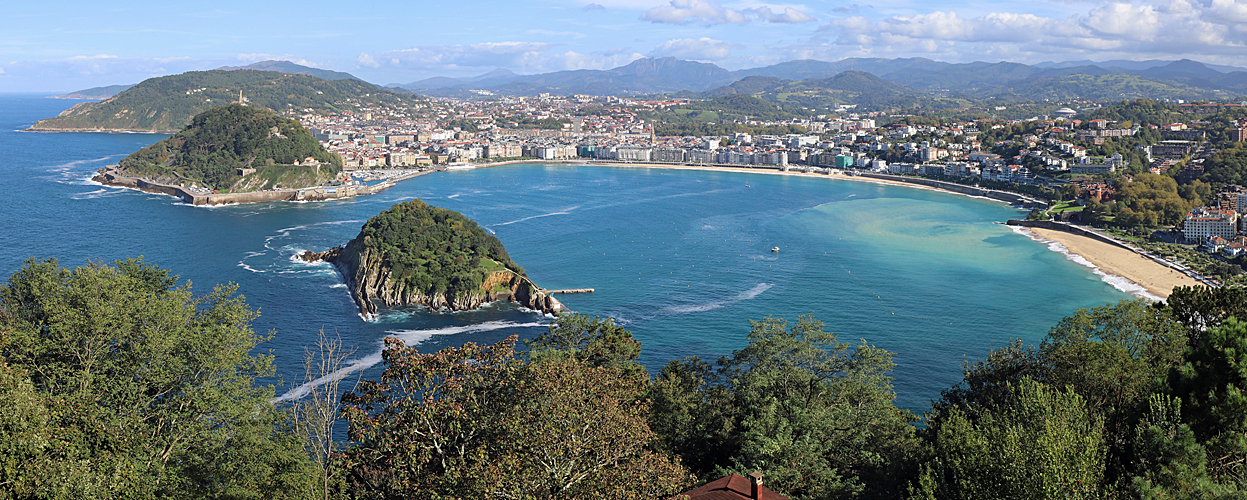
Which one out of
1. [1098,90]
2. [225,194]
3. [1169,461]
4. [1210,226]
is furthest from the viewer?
[1098,90]

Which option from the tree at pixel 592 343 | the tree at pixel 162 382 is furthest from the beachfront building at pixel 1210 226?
the tree at pixel 162 382

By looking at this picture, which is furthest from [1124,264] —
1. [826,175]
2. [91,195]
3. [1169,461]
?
[91,195]

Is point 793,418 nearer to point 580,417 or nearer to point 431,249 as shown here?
point 580,417

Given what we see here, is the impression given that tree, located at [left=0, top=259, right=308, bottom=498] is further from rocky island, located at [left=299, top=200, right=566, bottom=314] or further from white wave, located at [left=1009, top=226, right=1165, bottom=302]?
white wave, located at [left=1009, top=226, right=1165, bottom=302]

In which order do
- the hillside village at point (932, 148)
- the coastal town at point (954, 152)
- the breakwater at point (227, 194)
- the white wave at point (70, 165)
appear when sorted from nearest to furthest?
the coastal town at point (954, 152), the hillside village at point (932, 148), the breakwater at point (227, 194), the white wave at point (70, 165)

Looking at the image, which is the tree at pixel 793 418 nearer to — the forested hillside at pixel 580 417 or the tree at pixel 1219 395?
the forested hillside at pixel 580 417

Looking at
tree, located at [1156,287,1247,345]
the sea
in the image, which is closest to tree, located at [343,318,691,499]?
tree, located at [1156,287,1247,345]

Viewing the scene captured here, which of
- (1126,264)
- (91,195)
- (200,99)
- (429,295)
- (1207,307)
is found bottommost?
(1126,264)
